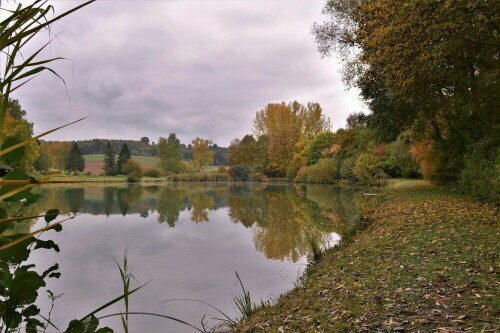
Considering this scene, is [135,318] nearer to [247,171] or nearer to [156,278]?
[156,278]

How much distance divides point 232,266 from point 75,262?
3991mm

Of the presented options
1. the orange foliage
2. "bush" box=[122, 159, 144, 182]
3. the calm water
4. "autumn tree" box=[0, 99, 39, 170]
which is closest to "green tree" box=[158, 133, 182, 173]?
"bush" box=[122, 159, 144, 182]

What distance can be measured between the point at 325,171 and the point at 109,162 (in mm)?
48337

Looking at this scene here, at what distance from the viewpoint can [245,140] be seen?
7012 centimetres

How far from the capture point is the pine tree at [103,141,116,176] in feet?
242

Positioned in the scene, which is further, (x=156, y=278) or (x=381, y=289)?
(x=156, y=278)

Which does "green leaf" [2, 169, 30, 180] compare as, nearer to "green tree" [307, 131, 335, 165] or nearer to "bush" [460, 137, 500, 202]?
"bush" [460, 137, 500, 202]

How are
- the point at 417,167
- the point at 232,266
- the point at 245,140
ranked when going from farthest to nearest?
the point at 245,140
the point at 417,167
the point at 232,266

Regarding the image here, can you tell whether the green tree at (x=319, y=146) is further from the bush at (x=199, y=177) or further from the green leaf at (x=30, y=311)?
the green leaf at (x=30, y=311)

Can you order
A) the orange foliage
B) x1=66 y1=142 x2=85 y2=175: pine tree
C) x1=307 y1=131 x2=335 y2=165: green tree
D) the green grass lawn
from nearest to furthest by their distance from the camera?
the orange foliage
x1=307 y1=131 x2=335 y2=165: green tree
x1=66 y1=142 x2=85 y2=175: pine tree
the green grass lawn

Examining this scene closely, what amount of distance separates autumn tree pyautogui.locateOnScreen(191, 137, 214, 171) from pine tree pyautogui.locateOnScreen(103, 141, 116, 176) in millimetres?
16339

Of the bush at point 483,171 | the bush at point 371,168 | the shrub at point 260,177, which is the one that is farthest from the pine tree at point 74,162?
the bush at point 483,171

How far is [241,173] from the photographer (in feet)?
209

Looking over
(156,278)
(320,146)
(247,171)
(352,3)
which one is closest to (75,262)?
(156,278)
